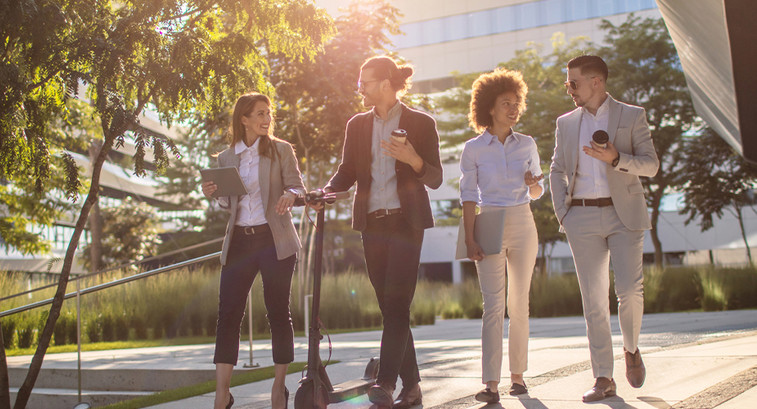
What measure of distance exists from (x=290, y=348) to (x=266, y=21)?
11.5ft

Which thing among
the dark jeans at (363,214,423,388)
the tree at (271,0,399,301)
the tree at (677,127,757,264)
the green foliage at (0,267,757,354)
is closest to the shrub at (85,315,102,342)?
the green foliage at (0,267,757,354)

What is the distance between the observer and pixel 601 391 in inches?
168

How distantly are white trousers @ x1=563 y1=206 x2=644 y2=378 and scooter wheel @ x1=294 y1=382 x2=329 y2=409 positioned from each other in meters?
1.54

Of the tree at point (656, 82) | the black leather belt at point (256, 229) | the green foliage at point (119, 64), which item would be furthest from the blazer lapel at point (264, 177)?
the tree at point (656, 82)

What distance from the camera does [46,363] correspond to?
9125 mm

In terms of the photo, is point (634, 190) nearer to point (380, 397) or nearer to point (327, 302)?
point (380, 397)

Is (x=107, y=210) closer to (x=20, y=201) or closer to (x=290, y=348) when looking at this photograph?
(x=20, y=201)

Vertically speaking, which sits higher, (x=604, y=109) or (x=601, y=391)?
(x=604, y=109)

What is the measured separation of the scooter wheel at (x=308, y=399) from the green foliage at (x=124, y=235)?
35391 mm

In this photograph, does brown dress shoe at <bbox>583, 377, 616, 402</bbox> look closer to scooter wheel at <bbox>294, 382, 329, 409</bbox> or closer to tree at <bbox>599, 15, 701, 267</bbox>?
scooter wheel at <bbox>294, 382, 329, 409</bbox>

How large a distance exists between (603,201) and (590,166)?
0.22m

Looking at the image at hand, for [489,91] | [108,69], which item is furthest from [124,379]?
[489,91]

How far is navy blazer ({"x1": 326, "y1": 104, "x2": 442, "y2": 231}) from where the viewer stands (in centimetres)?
425

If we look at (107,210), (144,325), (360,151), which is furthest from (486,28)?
(360,151)
